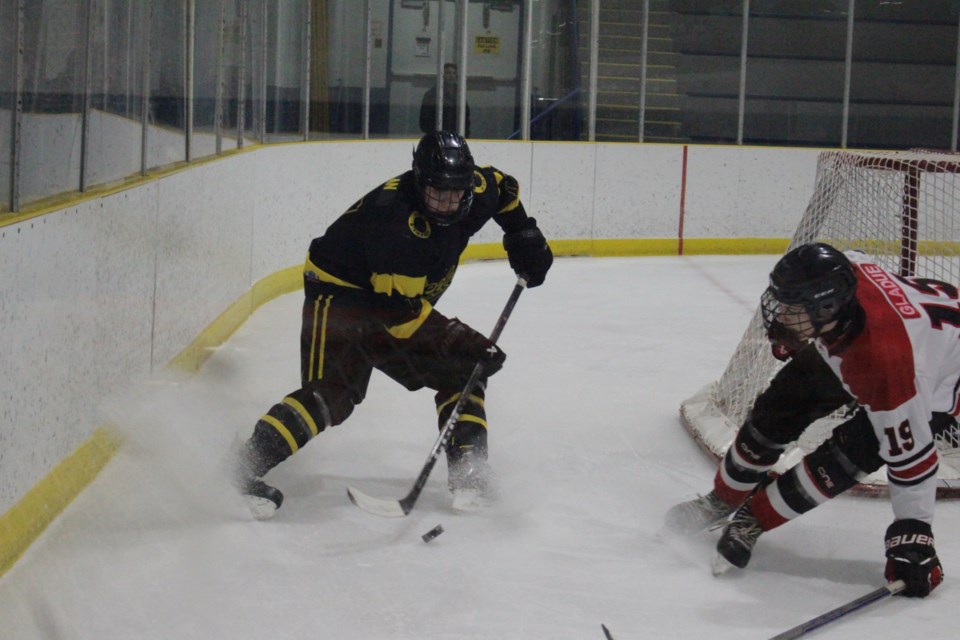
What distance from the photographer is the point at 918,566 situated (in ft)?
7.59

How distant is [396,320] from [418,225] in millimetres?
222

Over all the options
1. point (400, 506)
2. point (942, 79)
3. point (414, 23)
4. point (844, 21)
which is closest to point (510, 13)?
point (414, 23)

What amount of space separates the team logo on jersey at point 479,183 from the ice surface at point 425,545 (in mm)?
750

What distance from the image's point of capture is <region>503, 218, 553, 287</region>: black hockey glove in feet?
10.3

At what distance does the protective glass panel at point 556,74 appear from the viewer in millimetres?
8156

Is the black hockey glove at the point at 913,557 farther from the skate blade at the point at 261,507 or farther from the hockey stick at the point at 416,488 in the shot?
the skate blade at the point at 261,507

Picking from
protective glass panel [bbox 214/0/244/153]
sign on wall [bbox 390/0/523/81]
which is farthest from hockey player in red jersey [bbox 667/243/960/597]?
sign on wall [bbox 390/0/523/81]

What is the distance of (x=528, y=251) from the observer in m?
3.14

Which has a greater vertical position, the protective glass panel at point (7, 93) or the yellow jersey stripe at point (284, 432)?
the protective glass panel at point (7, 93)

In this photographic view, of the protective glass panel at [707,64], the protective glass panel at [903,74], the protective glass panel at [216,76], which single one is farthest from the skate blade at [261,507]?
the protective glass panel at [903,74]

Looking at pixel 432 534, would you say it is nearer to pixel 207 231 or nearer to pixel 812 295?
pixel 812 295

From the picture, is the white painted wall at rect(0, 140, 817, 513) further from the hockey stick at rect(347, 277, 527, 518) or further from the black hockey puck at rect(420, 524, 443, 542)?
the black hockey puck at rect(420, 524, 443, 542)

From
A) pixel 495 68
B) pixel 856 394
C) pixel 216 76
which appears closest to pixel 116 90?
pixel 216 76

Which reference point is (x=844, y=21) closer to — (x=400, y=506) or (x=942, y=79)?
(x=942, y=79)
